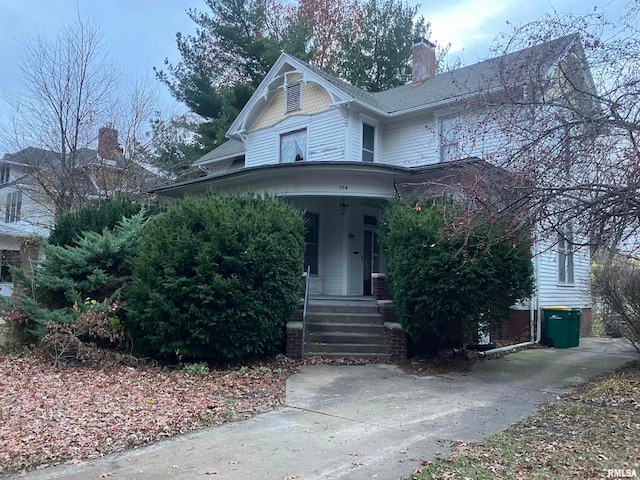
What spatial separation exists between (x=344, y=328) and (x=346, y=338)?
0.31m

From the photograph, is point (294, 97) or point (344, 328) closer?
point (344, 328)

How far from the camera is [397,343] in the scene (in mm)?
9852

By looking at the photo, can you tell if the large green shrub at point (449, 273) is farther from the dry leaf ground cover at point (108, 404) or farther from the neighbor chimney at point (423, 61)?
the neighbor chimney at point (423, 61)

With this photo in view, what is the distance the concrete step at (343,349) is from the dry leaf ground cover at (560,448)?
371 cm

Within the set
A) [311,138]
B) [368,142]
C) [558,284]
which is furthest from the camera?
[311,138]

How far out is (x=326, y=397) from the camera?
7027 millimetres

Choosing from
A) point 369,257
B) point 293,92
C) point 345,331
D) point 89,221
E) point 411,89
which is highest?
point 411,89

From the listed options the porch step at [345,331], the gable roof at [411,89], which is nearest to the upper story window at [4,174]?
the gable roof at [411,89]

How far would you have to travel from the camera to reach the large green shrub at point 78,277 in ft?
31.3

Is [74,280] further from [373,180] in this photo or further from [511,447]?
[511,447]

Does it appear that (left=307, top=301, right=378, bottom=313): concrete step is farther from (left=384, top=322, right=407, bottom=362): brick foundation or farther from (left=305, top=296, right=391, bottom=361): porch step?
(left=384, top=322, right=407, bottom=362): brick foundation

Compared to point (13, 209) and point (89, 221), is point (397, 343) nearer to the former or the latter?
point (89, 221)

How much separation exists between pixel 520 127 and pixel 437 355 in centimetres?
475

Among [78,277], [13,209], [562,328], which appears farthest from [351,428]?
[13,209]
